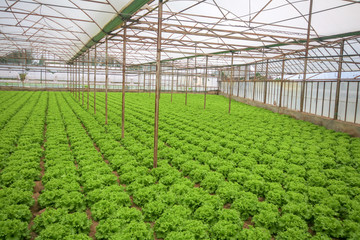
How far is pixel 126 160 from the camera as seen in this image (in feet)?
32.9

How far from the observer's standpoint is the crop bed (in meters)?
5.79

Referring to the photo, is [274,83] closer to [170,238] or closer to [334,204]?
[334,204]

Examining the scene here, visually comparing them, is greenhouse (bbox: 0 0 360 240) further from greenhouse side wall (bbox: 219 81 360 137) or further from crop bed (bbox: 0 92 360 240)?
greenhouse side wall (bbox: 219 81 360 137)

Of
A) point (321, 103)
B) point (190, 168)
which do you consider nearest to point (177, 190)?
point (190, 168)

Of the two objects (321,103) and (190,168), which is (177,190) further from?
(321,103)

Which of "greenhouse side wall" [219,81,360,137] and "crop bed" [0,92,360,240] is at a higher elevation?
"greenhouse side wall" [219,81,360,137]

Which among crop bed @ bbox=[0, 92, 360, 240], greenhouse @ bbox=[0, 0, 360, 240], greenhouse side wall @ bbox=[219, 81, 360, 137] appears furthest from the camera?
greenhouse side wall @ bbox=[219, 81, 360, 137]

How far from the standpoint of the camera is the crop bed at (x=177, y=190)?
19.0ft

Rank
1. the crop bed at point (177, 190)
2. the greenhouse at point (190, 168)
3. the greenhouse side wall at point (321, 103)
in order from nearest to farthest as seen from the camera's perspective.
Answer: the crop bed at point (177, 190) < the greenhouse at point (190, 168) < the greenhouse side wall at point (321, 103)

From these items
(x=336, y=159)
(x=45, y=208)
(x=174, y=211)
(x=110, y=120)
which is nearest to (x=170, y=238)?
(x=174, y=211)

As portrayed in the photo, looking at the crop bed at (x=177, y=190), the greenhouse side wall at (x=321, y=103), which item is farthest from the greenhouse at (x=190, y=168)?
the greenhouse side wall at (x=321, y=103)

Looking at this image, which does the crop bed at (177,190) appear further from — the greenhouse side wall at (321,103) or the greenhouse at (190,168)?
the greenhouse side wall at (321,103)

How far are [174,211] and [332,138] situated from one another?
12.4 metres

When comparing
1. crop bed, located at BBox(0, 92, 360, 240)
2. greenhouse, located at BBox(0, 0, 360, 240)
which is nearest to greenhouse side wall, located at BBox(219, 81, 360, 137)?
greenhouse, located at BBox(0, 0, 360, 240)
